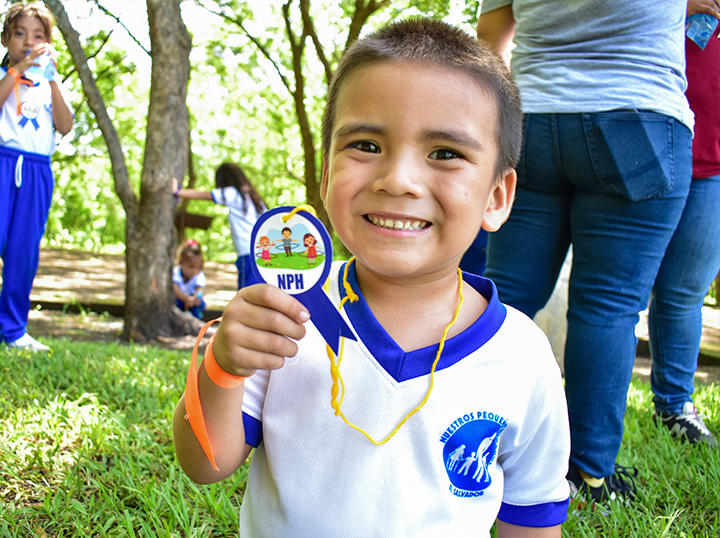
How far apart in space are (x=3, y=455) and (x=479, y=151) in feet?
5.70

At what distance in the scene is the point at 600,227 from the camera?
1.88m

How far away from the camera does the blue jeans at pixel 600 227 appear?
1.80 metres

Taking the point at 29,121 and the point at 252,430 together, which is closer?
the point at 252,430

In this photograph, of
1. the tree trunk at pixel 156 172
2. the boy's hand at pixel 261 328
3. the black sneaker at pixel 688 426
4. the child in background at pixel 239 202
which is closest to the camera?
the boy's hand at pixel 261 328

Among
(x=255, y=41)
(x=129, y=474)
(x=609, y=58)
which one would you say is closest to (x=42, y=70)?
(x=129, y=474)

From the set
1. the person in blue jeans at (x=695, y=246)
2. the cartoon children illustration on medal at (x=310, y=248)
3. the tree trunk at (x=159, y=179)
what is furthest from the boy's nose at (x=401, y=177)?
the tree trunk at (x=159, y=179)

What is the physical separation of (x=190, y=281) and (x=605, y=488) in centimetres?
543

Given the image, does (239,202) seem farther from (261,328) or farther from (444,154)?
(261,328)

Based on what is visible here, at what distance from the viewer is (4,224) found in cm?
350

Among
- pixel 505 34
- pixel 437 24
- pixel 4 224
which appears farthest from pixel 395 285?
pixel 4 224

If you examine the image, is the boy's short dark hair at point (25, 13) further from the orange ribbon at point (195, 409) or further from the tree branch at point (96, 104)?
the orange ribbon at point (195, 409)

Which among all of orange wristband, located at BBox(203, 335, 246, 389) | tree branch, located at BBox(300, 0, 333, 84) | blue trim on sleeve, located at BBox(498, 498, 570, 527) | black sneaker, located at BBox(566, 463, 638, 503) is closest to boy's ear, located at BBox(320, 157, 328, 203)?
orange wristband, located at BBox(203, 335, 246, 389)

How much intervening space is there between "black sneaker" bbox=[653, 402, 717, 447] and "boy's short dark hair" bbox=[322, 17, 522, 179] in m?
1.67

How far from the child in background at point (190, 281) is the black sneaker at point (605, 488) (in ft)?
17.0
